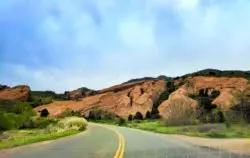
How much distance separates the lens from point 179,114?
7456cm

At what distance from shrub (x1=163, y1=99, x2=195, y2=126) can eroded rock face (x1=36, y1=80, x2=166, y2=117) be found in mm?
46518

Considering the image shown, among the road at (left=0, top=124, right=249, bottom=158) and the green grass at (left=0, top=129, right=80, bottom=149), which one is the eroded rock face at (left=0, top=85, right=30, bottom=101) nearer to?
the green grass at (left=0, top=129, right=80, bottom=149)

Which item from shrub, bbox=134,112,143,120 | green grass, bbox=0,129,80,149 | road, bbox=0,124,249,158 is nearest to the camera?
road, bbox=0,124,249,158

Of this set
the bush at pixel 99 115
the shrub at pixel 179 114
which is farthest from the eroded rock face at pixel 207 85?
the bush at pixel 99 115

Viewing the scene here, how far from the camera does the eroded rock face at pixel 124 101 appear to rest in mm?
129750

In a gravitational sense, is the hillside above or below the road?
above

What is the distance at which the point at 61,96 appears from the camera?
193m

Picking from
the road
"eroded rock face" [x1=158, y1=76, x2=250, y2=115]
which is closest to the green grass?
the road

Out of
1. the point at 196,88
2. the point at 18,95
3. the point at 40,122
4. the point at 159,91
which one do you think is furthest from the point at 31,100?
the point at 40,122

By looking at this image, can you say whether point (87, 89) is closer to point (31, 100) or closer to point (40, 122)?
point (31, 100)

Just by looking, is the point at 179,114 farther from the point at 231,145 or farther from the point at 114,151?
A: the point at 114,151

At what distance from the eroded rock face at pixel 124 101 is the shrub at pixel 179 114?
46518 mm

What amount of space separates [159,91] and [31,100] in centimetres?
4757

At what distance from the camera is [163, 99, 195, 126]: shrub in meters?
73.0
